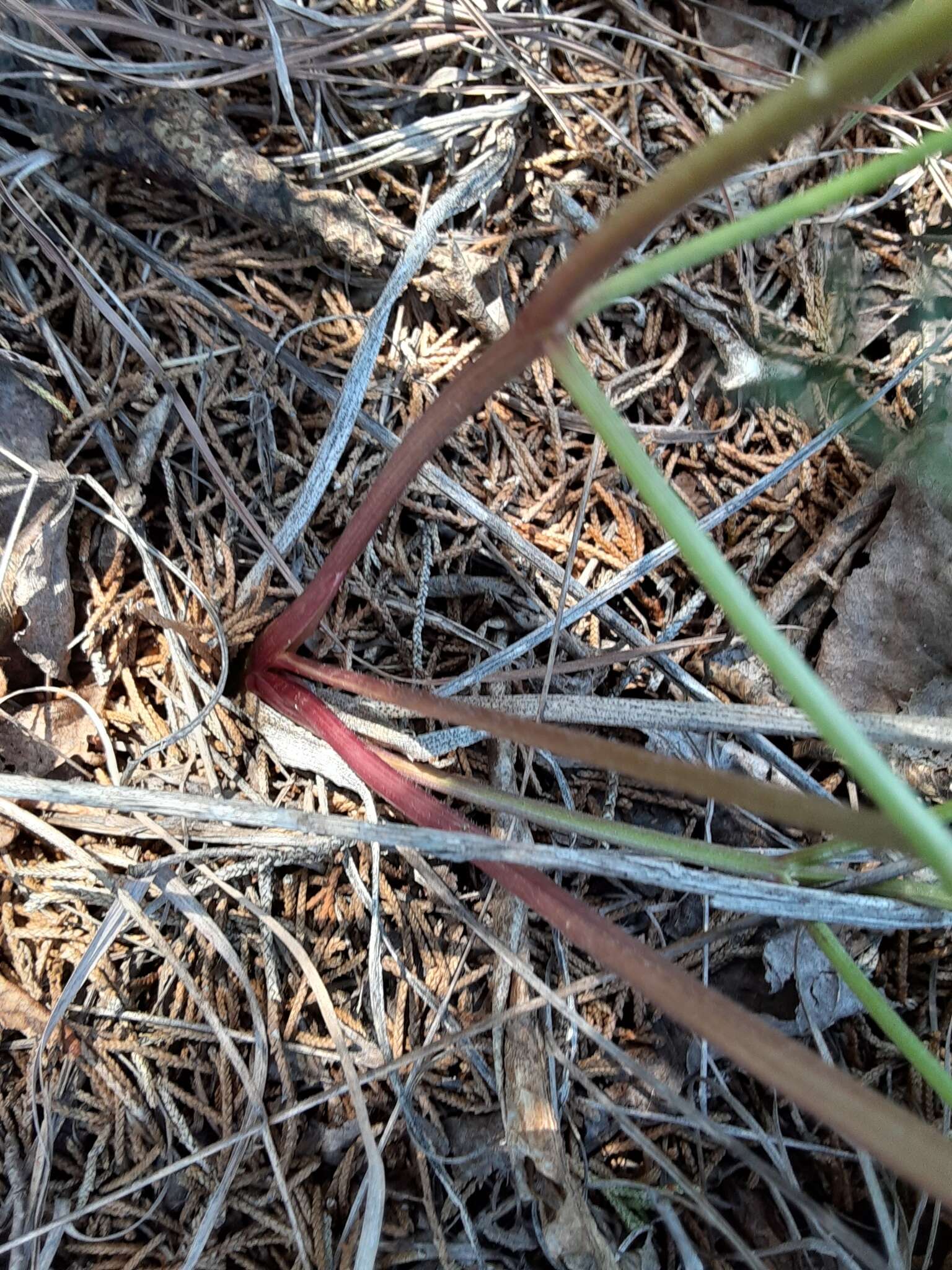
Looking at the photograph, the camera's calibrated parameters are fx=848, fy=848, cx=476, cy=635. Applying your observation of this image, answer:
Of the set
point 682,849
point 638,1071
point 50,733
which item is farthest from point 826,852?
point 50,733

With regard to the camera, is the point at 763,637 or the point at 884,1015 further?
the point at 884,1015

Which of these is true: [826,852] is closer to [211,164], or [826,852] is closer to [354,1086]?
[354,1086]

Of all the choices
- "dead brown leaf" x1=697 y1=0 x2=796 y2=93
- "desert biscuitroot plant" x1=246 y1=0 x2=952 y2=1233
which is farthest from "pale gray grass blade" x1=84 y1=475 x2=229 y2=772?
"dead brown leaf" x1=697 y1=0 x2=796 y2=93

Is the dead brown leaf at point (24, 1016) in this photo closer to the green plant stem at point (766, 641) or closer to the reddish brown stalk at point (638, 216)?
the reddish brown stalk at point (638, 216)

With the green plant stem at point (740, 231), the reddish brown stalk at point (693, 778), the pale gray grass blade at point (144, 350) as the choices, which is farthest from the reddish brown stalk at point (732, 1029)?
the green plant stem at point (740, 231)

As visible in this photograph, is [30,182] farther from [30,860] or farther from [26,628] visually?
[30,860]

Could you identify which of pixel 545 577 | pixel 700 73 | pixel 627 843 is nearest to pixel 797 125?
pixel 627 843
